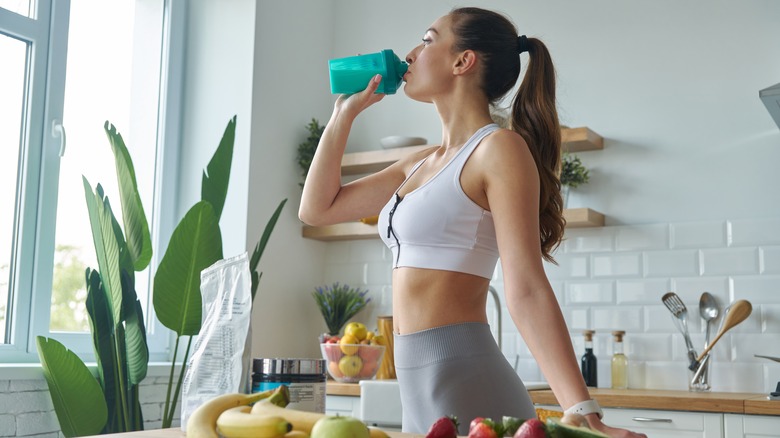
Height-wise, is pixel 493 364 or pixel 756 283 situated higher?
pixel 756 283

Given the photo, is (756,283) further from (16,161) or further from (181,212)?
(16,161)

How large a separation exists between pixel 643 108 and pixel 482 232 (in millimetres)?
2126

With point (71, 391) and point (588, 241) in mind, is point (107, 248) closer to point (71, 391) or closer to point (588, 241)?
point (71, 391)

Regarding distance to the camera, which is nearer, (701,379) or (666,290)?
(701,379)

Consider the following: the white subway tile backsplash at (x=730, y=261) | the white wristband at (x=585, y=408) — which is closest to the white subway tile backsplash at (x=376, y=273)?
the white subway tile backsplash at (x=730, y=261)

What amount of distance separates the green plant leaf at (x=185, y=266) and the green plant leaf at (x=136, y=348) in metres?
0.08

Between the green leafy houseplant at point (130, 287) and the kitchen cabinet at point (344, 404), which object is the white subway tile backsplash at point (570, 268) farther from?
the green leafy houseplant at point (130, 287)

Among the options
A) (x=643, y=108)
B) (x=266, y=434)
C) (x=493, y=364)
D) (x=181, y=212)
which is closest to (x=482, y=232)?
(x=493, y=364)

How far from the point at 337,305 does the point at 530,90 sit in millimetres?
2165

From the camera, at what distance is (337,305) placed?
371 centimetres

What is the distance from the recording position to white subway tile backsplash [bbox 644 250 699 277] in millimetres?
3211

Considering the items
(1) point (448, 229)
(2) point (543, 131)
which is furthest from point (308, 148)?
(1) point (448, 229)

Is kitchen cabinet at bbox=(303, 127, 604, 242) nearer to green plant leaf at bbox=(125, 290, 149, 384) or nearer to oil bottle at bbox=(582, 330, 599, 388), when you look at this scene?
oil bottle at bbox=(582, 330, 599, 388)

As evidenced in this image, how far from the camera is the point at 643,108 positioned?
340 cm
